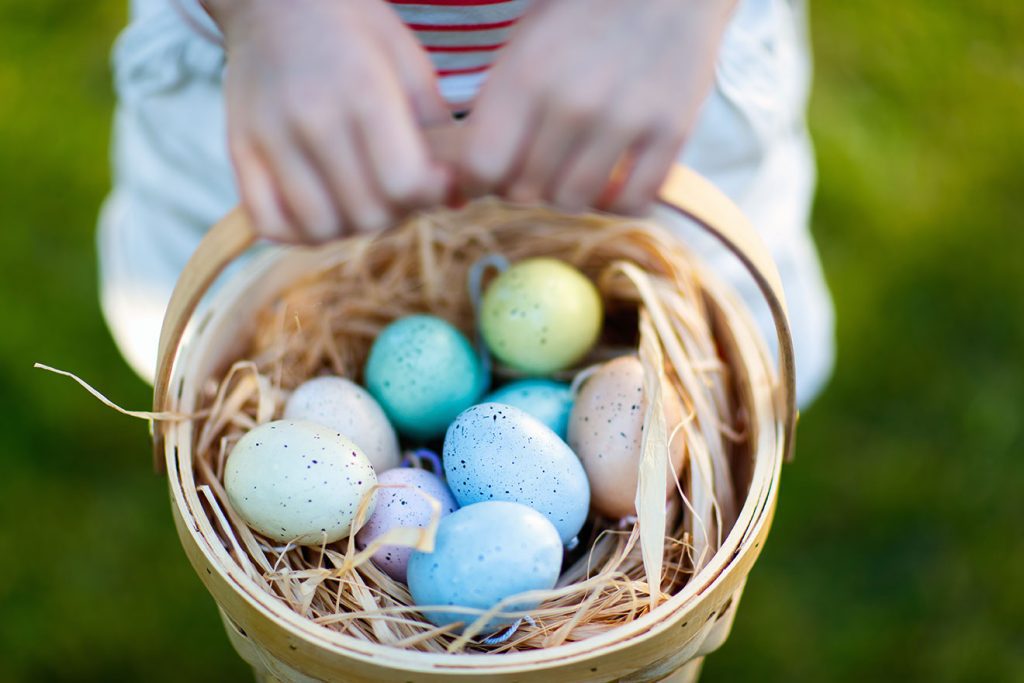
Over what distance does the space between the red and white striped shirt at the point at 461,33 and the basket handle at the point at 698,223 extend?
12.6 inches

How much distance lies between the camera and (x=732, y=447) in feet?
3.42

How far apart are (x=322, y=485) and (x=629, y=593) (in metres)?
0.30

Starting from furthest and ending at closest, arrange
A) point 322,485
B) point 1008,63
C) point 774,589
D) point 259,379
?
point 1008,63
point 774,589
point 259,379
point 322,485

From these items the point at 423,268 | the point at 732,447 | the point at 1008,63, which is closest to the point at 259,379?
the point at 423,268

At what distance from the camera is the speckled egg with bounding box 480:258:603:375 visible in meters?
1.07

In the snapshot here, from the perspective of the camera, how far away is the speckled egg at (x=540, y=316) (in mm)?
1067

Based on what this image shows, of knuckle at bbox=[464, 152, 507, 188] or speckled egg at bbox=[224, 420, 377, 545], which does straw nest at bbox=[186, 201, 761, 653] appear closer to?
speckled egg at bbox=[224, 420, 377, 545]

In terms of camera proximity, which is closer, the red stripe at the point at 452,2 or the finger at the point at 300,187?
the finger at the point at 300,187

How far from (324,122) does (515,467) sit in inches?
15.0

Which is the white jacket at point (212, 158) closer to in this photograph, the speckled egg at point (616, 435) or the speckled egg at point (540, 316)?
the speckled egg at point (540, 316)

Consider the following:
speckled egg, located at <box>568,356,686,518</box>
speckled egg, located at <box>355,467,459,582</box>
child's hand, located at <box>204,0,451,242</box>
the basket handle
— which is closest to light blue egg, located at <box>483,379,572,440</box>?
speckled egg, located at <box>568,356,686,518</box>

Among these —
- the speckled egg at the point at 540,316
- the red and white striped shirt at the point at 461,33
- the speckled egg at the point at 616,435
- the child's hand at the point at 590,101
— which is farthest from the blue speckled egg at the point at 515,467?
the red and white striped shirt at the point at 461,33

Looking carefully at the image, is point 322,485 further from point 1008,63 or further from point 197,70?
point 1008,63

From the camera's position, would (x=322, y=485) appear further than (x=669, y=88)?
Yes
